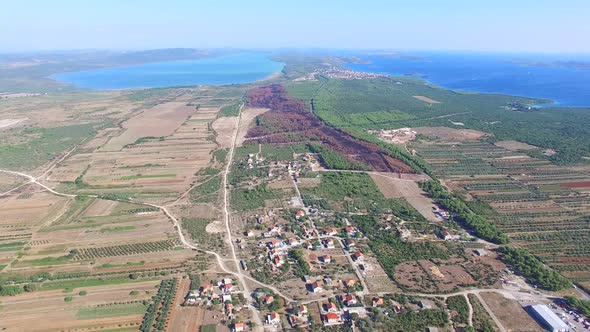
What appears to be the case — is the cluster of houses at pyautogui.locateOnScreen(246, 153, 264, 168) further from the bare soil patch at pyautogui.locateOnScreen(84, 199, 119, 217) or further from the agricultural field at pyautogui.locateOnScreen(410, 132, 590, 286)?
the agricultural field at pyautogui.locateOnScreen(410, 132, 590, 286)

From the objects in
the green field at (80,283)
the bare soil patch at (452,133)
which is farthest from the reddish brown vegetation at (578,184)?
the green field at (80,283)

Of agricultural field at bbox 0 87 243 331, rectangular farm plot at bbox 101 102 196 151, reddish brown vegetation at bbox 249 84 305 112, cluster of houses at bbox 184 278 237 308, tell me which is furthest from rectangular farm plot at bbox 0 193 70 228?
reddish brown vegetation at bbox 249 84 305 112

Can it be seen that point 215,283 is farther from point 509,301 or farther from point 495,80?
point 495,80

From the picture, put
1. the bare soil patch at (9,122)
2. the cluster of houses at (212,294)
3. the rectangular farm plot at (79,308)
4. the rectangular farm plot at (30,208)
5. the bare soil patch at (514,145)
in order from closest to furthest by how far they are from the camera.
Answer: the rectangular farm plot at (79,308)
the cluster of houses at (212,294)
the rectangular farm plot at (30,208)
the bare soil patch at (514,145)
the bare soil patch at (9,122)

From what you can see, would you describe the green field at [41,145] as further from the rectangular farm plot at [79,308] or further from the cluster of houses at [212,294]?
the cluster of houses at [212,294]

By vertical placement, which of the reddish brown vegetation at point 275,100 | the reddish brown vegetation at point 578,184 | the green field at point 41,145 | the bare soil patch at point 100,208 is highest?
the reddish brown vegetation at point 275,100

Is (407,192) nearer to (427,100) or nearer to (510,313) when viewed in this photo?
(510,313)

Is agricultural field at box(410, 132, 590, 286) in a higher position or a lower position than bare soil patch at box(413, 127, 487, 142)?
lower

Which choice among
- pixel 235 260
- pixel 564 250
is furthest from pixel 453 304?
pixel 235 260
